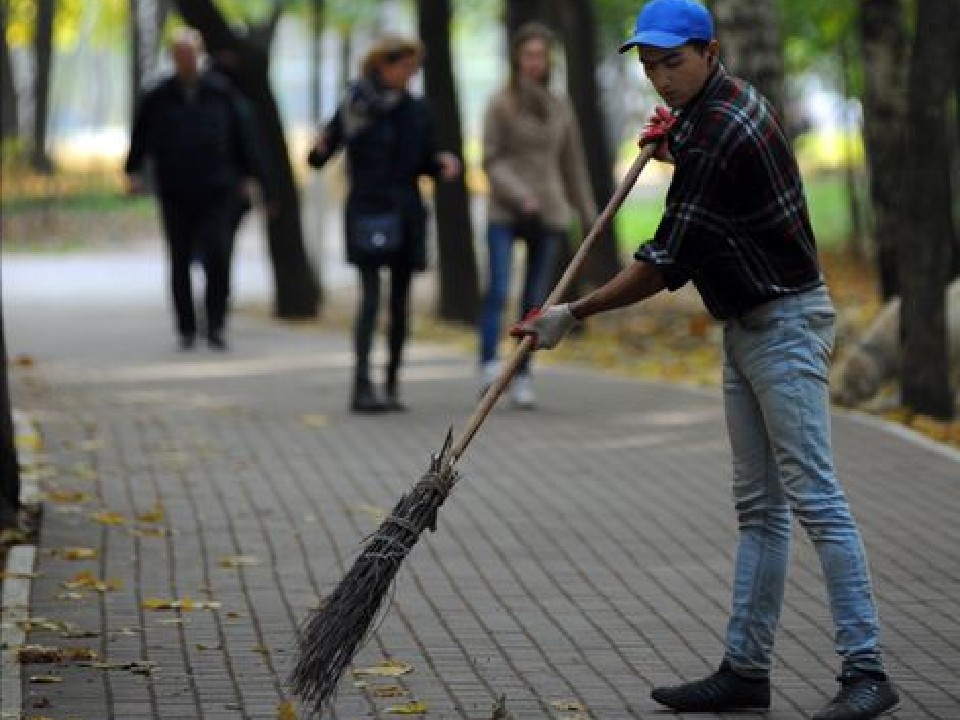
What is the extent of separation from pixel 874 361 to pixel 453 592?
581 cm

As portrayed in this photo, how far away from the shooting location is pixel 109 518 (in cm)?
983

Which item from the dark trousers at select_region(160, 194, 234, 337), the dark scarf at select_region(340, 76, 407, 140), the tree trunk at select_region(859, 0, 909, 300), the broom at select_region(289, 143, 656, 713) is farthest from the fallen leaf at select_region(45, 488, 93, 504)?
the tree trunk at select_region(859, 0, 909, 300)

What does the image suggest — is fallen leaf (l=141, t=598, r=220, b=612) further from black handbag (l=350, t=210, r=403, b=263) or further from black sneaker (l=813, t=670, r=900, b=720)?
black handbag (l=350, t=210, r=403, b=263)

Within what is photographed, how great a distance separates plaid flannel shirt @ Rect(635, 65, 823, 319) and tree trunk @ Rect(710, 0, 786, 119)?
10.3 metres

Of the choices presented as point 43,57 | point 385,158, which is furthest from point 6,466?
point 43,57

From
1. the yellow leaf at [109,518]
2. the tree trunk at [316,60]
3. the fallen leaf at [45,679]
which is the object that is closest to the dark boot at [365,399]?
the yellow leaf at [109,518]

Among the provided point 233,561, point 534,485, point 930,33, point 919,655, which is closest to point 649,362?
point 930,33

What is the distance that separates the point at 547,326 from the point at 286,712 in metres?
1.19

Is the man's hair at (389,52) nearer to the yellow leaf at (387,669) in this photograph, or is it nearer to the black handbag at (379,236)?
the black handbag at (379,236)

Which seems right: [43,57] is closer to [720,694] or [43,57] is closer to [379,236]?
[379,236]

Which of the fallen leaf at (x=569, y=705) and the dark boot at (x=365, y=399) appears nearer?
the fallen leaf at (x=569, y=705)

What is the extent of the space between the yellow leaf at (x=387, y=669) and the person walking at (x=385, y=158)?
6.11 meters

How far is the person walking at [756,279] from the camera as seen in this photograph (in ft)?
20.7

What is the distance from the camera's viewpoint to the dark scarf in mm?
13219
